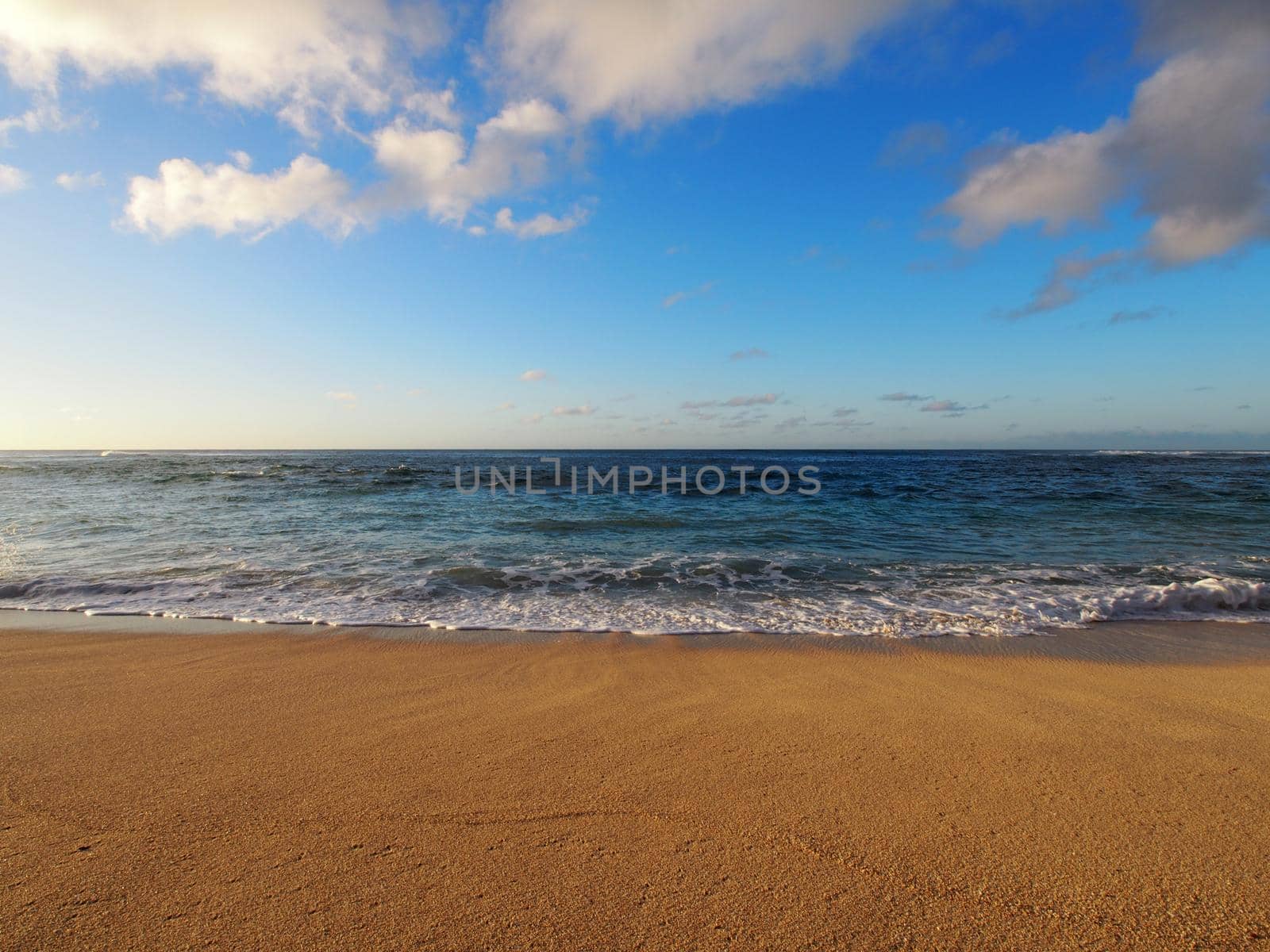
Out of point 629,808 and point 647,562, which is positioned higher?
point 629,808

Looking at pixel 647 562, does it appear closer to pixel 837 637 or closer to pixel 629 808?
pixel 837 637

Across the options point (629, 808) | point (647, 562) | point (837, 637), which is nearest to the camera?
point (629, 808)

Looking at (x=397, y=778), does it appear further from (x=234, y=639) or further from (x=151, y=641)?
(x=151, y=641)

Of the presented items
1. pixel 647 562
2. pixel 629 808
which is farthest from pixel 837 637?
pixel 647 562

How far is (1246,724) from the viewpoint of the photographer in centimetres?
374

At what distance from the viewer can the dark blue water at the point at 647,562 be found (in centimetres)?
705

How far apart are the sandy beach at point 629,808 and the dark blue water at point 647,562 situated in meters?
2.23

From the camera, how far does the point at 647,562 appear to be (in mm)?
10375

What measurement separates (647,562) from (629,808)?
25.1 ft

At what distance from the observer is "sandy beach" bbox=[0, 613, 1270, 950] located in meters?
2.06

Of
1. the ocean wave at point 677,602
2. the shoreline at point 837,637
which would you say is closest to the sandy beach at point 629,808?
the shoreline at point 837,637

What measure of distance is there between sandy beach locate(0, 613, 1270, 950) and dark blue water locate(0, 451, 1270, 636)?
2.23 m

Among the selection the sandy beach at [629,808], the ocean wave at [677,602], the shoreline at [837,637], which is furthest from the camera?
the ocean wave at [677,602]

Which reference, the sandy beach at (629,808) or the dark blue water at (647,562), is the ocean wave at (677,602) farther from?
the sandy beach at (629,808)
